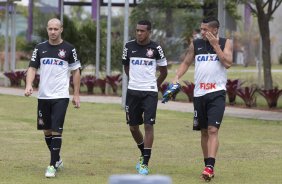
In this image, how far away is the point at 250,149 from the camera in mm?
13625

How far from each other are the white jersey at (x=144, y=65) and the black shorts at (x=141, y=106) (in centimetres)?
8

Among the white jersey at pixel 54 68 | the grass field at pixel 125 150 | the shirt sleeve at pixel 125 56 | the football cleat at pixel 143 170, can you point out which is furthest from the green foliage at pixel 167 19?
the football cleat at pixel 143 170

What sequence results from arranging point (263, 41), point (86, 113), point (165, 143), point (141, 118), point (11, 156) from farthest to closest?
point (263, 41) < point (86, 113) < point (165, 143) < point (11, 156) < point (141, 118)

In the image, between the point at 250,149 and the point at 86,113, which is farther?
the point at 86,113

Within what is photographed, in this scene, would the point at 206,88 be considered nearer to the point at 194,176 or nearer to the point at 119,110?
the point at 194,176

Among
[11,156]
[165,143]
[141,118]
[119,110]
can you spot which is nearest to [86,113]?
[119,110]

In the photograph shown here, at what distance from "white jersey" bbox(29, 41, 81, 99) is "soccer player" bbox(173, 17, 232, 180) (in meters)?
1.39

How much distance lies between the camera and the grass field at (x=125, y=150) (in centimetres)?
1062

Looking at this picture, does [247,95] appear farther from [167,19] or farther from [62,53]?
[167,19]

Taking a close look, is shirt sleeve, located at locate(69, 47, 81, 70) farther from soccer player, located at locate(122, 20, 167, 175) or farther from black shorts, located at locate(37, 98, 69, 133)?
soccer player, located at locate(122, 20, 167, 175)

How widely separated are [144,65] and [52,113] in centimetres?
131

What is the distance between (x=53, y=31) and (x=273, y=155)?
13.7 feet

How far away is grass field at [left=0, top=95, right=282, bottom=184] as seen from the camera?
10.6 meters

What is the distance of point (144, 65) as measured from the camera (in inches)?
430
